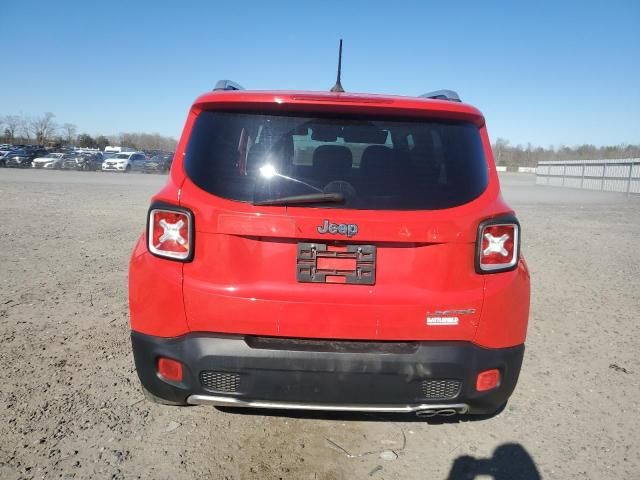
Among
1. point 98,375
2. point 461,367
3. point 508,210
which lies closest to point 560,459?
point 461,367

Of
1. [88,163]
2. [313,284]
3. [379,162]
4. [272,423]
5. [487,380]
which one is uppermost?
[379,162]

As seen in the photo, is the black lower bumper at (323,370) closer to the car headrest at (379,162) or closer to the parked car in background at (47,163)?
the car headrest at (379,162)

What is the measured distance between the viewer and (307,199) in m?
2.26

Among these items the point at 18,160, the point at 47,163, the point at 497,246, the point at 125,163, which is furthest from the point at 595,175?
the point at 18,160

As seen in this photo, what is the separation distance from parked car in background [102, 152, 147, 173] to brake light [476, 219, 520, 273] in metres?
42.2

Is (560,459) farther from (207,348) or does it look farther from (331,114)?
(331,114)

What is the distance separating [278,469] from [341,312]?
0.99 meters

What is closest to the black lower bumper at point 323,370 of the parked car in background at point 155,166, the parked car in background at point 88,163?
the parked car in background at point 155,166

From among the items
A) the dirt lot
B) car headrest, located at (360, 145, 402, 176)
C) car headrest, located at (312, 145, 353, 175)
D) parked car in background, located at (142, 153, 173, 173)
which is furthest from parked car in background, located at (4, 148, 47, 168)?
car headrest, located at (360, 145, 402, 176)

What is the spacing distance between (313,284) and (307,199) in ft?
1.34

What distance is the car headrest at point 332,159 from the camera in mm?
2391

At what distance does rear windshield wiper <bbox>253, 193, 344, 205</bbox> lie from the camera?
88.4 inches

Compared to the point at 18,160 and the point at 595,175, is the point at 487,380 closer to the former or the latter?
the point at 595,175

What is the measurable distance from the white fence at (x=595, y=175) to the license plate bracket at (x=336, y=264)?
3522 centimetres
